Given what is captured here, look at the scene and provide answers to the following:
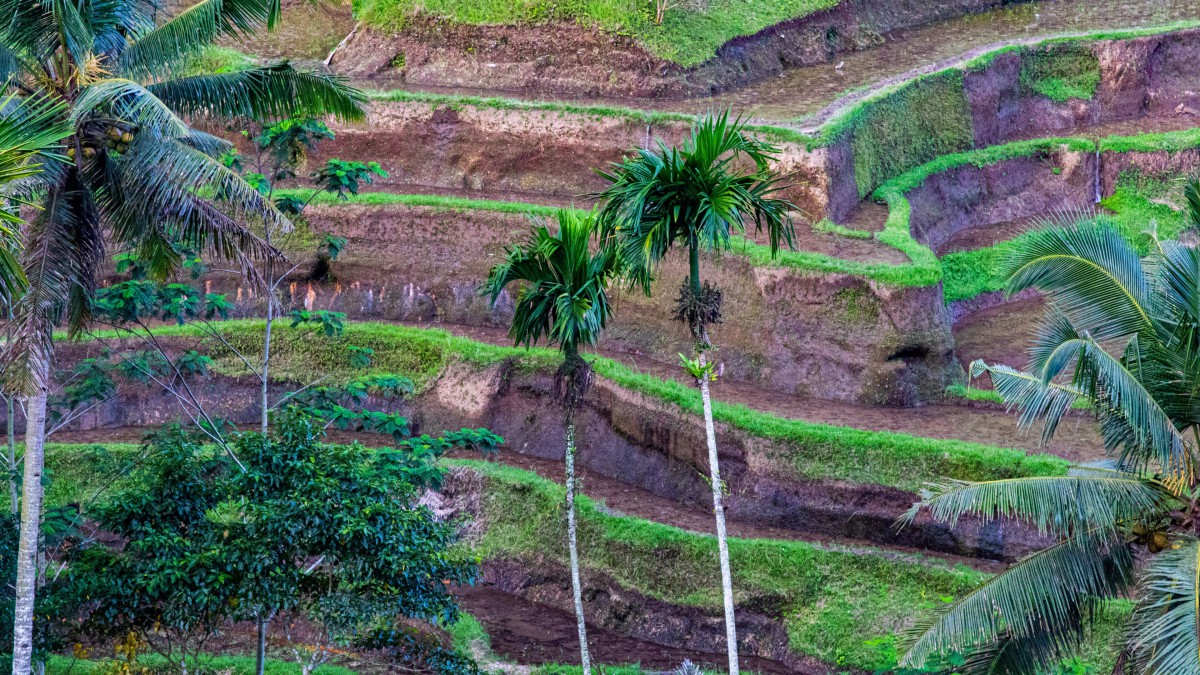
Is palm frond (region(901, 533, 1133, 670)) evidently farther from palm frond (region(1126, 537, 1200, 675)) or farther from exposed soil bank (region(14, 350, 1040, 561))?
exposed soil bank (region(14, 350, 1040, 561))

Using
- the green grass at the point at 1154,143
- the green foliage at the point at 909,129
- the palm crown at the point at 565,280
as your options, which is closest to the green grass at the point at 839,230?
the green foliage at the point at 909,129

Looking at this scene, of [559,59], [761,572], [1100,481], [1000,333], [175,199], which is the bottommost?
[761,572]

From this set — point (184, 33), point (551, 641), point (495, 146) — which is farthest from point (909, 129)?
point (184, 33)

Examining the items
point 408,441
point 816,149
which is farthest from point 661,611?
point 816,149

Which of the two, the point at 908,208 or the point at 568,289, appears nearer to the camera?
the point at 568,289

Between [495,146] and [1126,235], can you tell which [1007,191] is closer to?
[1126,235]

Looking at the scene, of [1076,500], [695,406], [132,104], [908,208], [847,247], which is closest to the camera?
[1076,500]

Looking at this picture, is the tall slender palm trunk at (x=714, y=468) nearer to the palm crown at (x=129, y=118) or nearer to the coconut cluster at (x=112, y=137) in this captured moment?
the palm crown at (x=129, y=118)
